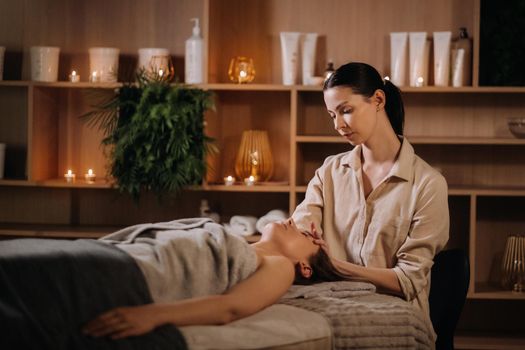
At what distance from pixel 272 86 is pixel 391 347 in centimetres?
205

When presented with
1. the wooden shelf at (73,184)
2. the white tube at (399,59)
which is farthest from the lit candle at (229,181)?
the white tube at (399,59)

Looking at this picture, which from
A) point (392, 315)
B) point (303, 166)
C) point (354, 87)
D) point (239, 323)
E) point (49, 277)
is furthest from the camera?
point (303, 166)

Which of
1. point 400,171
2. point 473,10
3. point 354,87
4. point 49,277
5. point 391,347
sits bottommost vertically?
point 391,347

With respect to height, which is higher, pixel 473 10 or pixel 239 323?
pixel 473 10

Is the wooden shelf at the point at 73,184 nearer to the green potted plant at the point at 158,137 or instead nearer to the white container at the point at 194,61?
the green potted plant at the point at 158,137

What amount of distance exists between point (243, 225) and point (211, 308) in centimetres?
206

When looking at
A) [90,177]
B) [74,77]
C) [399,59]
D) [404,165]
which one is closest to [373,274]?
[404,165]

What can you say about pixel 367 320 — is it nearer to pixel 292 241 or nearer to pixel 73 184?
pixel 292 241

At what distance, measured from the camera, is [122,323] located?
1922 mm

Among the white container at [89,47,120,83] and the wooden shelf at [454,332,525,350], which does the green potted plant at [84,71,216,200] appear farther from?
the wooden shelf at [454,332,525,350]

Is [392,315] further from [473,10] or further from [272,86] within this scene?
[473,10]

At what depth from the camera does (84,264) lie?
2.00 metres

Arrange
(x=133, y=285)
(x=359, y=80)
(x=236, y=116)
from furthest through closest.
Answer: (x=236, y=116)
(x=359, y=80)
(x=133, y=285)

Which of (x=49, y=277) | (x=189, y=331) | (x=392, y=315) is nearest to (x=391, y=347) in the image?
(x=392, y=315)
